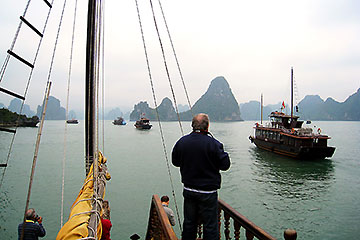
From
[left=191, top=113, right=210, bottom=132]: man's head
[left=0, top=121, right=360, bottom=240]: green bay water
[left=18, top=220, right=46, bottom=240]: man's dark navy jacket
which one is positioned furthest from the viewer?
[left=0, top=121, right=360, bottom=240]: green bay water

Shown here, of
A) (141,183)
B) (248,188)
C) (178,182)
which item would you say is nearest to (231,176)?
(248,188)

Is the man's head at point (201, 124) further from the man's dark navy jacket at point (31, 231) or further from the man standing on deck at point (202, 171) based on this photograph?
the man's dark navy jacket at point (31, 231)

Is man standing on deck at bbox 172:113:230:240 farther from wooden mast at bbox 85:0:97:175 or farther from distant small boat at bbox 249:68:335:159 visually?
distant small boat at bbox 249:68:335:159

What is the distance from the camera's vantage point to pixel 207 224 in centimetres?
246

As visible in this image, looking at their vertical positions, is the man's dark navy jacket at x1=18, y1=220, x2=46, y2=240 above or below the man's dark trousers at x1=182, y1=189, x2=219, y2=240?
below

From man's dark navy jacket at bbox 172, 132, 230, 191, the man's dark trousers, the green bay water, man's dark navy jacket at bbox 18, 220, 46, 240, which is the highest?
man's dark navy jacket at bbox 172, 132, 230, 191

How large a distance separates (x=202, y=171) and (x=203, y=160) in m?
0.11

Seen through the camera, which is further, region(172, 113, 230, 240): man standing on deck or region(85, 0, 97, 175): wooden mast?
region(85, 0, 97, 175): wooden mast

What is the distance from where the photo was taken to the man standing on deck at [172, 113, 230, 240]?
2361 millimetres

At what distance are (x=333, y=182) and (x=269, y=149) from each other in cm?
1202

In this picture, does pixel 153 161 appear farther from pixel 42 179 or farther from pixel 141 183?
pixel 42 179

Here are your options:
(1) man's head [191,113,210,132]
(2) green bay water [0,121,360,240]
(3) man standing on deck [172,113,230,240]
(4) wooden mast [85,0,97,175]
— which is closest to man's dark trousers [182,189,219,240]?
(3) man standing on deck [172,113,230,240]

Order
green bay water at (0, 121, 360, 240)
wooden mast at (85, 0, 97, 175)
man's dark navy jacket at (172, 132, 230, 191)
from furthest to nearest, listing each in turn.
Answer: green bay water at (0, 121, 360, 240) < wooden mast at (85, 0, 97, 175) < man's dark navy jacket at (172, 132, 230, 191)

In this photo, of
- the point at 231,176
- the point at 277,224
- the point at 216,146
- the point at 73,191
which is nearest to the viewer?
the point at 216,146
